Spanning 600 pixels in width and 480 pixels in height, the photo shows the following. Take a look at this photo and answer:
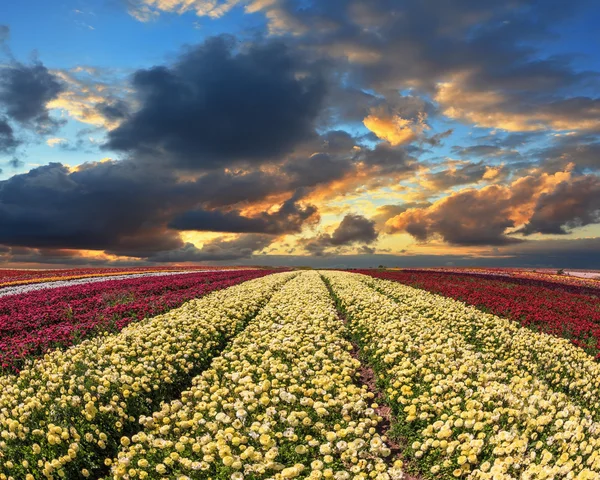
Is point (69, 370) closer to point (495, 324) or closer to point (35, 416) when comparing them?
point (35, 416)

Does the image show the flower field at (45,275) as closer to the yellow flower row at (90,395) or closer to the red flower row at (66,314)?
the red flower row at (66,314)

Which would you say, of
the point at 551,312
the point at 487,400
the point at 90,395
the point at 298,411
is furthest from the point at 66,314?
A: the point at 551,312

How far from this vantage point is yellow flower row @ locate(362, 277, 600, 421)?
9.14 meters

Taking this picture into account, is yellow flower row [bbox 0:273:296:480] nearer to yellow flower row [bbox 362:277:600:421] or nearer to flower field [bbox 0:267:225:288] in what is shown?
yellow flower row [bbox 362:277:600:421]

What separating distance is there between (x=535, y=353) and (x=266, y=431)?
831 cm

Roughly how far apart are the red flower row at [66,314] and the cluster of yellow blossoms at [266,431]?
6.05 m

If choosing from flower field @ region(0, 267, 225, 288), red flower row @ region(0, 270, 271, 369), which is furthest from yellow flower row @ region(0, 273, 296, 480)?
flower field @ region(0, 267, 225, 288)

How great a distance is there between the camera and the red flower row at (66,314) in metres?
11.6

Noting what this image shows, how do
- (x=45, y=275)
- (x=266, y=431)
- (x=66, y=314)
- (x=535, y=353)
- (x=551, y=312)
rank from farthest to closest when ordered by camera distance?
(x=45, y=275) → (x=551, y=312) → (x=66, y=314) → (x=535, y=353) → (x=266, y=431)

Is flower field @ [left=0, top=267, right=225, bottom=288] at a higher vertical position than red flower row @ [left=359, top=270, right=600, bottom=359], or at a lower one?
higher

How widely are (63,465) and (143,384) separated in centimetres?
186

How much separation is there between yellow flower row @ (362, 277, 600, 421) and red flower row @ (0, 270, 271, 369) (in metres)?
10.4

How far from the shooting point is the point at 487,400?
6.39 meters

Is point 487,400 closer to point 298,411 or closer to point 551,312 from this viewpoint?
point 298,411
